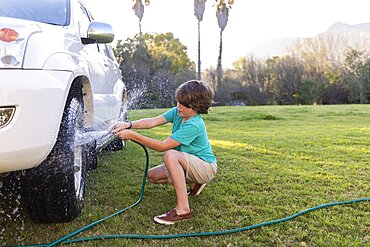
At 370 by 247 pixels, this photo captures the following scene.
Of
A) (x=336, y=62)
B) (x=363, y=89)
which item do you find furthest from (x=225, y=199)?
(x=336, y=62)

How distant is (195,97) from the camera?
285 centimetres

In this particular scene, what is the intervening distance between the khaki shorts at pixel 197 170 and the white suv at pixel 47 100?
672mm

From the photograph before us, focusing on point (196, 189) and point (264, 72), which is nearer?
point (196, 189)

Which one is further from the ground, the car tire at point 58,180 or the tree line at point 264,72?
the tree line at point 264,72

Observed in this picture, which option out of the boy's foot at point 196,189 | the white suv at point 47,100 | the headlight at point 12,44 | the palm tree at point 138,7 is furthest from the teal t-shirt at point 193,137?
the palm tree at point 138,7

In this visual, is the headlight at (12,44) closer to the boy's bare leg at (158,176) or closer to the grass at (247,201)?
the grass at (247,201)

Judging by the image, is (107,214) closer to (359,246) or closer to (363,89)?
(359,246)

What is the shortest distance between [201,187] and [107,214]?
724 millimetres

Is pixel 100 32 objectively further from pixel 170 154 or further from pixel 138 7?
pixel 138 7

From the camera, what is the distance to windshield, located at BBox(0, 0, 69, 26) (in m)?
2.63

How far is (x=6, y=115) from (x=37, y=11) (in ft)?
3.67

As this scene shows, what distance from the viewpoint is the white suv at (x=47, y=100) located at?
1.89 metres

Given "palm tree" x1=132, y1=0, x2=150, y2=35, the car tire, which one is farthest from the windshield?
"palm tree" x1=132, y1=0, x2=150, y2=35

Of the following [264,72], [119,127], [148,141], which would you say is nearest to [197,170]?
[148,141]
